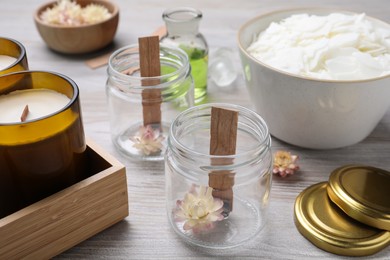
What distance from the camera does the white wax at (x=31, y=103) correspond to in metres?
0.59

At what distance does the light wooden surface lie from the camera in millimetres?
639

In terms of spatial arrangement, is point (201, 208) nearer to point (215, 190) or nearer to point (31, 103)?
point (215, 190)

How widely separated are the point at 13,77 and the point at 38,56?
1.73ft

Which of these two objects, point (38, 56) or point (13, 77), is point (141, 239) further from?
point (38, 56)

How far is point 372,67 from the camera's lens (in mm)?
757

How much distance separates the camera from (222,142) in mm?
629

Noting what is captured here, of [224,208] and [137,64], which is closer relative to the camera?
[224,208]

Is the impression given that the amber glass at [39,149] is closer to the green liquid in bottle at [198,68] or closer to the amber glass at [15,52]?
the amber glass at [15,52]

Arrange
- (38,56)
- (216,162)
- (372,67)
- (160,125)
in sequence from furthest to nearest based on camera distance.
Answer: (38,56)
(160,125)
(372,67)
(216,162)

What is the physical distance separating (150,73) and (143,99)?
0.16ft

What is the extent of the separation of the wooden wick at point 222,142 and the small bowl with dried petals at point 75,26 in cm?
56

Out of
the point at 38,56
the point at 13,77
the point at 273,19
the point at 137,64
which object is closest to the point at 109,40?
the point at 38,56

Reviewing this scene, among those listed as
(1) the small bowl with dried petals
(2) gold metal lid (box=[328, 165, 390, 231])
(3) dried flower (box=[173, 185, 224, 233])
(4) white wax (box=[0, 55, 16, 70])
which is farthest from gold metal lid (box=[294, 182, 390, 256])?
(1) the small bowl with dried petals

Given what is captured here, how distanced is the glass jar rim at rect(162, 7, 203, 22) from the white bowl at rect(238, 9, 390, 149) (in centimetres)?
14
